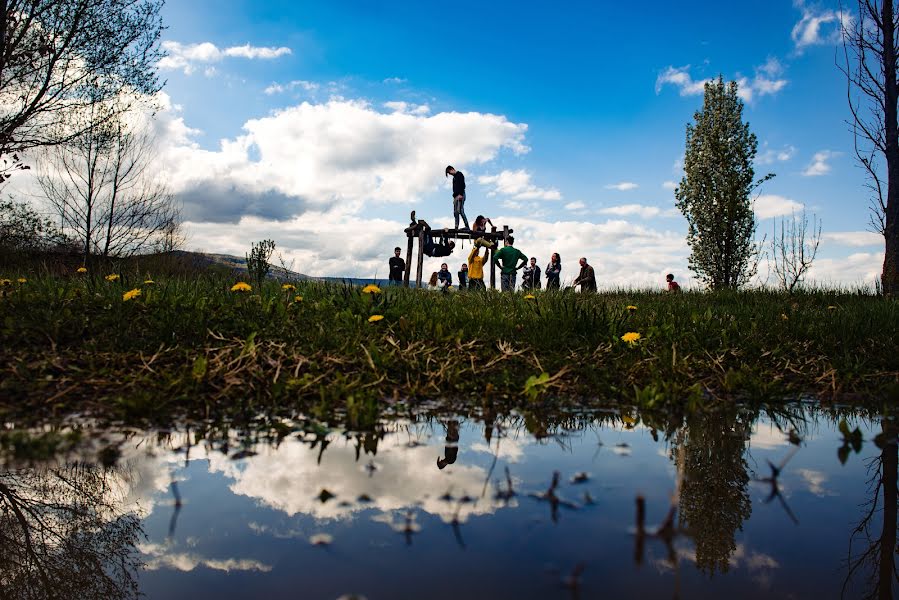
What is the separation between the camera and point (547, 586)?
118 centimetres

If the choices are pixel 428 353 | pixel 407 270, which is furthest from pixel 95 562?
pixel 407 270

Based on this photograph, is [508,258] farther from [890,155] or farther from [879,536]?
[879,536]

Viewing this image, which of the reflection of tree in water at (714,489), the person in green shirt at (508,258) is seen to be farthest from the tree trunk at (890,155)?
the reflection of tree in water at (714,489)

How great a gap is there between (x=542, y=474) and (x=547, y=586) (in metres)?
0.78

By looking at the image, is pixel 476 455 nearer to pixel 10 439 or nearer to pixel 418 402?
pixel 418 402

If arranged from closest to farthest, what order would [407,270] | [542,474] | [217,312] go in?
[542,474] < [217,312] < [407,270]

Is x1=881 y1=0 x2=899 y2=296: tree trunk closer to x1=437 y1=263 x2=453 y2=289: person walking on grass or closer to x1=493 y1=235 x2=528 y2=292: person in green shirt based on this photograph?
x1=493 y1=235 x2=528 y2=292: person in green shirt

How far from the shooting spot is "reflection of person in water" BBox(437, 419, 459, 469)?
211cm

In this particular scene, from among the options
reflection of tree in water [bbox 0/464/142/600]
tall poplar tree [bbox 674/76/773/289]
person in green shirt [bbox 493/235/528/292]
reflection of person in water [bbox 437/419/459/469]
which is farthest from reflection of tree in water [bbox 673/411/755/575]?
tall poplar tree [bbox 674/76/773/289]

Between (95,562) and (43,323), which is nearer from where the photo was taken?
(95,562)

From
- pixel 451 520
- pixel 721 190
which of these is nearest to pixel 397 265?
pixel 721 190

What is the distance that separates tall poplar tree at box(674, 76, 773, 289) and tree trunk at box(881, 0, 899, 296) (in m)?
10.8

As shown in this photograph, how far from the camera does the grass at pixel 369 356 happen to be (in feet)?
10.0

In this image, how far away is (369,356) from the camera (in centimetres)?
360
